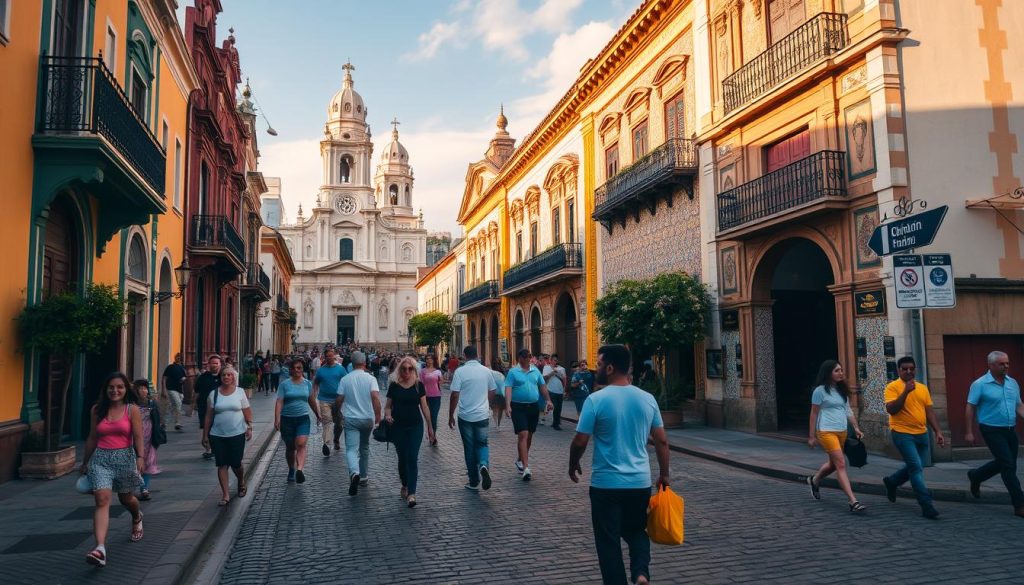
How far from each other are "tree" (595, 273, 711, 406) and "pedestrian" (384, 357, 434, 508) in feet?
28.1

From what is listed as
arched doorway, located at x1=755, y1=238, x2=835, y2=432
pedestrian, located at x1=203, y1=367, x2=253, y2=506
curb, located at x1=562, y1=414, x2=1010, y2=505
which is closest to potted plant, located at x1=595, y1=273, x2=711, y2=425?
arched doorway, located at x1=755, y1=238, x2=835, y2=432

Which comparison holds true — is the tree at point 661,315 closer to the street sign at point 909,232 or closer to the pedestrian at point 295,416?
the street sign at point 909,232

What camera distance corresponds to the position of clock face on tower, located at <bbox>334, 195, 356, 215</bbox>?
273ft

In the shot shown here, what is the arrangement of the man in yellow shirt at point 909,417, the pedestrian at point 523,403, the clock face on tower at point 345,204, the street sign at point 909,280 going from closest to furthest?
the man in yellow shirt at point 909,417
the street sign at point 909,280
the pedestrian at point 523,403
the clock face on tower at point 345,204

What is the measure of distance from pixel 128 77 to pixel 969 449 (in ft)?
51.2

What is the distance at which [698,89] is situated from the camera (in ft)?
56.9

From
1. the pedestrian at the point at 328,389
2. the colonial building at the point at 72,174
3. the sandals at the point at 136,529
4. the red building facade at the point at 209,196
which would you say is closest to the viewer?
the sandals at the point at 136,529

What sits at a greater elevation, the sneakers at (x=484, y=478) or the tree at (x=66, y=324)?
the tree at (x=66, y=324)

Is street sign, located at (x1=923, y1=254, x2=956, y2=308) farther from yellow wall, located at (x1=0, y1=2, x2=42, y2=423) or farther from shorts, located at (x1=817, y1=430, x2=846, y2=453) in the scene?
yellow wall, located at (x1=0, y1=2, x2=42, y2=423)

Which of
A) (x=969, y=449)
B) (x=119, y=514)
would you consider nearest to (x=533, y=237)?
(x=969, y=449)

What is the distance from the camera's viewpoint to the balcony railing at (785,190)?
1246 centimetres

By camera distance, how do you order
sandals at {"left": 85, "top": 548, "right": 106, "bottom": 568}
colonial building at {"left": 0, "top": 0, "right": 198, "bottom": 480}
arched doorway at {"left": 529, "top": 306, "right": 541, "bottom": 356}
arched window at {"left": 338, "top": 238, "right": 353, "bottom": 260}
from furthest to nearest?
arched window at {"left": 338, "top": 238, "right": 353, "bottom": 260} < arched doorway at {"left": 529, "top": 306, "right": 541, "bottom": 356} < colonial building at {"left": 0, "top": 0, "right": 198, "bottom": 480} < sandals at {"left": 85, "top": 548, "right": 106, "bottom": 568}

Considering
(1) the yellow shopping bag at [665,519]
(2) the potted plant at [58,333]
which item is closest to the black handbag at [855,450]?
(1) the yellow shopping bag at [665,519]

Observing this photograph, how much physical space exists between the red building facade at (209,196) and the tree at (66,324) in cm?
1018
